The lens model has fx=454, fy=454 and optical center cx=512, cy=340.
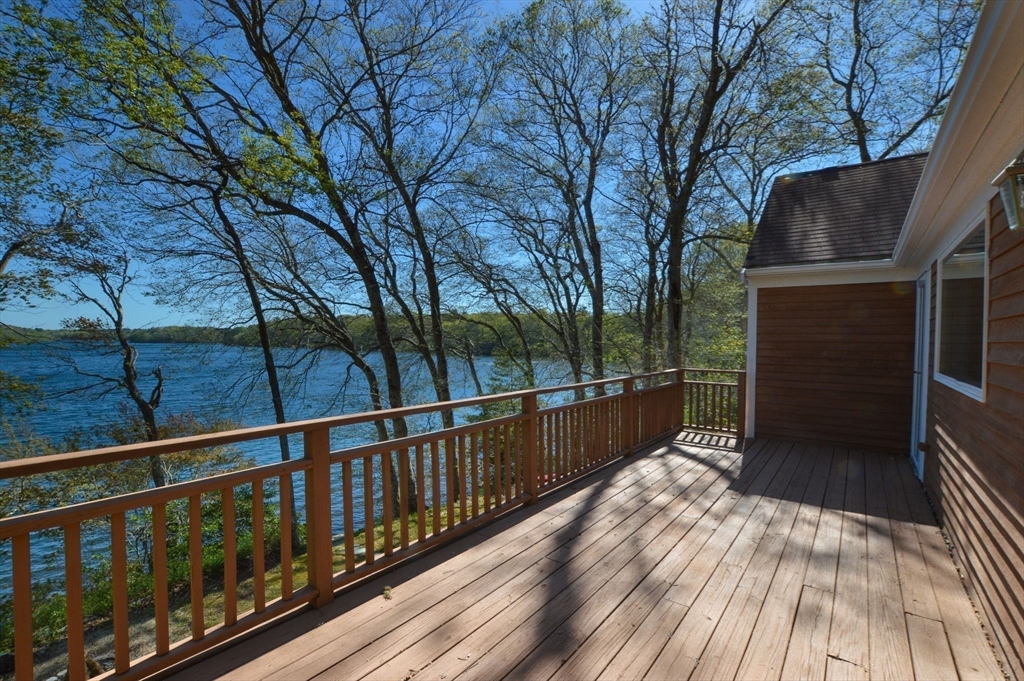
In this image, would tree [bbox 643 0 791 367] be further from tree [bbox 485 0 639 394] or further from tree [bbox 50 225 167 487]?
tree [bbox 50 225 167 487]

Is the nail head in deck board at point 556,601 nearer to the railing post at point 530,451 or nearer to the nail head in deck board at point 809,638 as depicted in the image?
the railing post at point 530,451

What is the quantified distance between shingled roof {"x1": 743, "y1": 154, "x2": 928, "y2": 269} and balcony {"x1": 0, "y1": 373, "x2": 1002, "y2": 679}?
10.0ft

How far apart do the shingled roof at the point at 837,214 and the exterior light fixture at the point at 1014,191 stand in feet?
13.5

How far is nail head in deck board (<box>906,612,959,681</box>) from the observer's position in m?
1.74

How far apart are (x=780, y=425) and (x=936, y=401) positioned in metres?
2.17

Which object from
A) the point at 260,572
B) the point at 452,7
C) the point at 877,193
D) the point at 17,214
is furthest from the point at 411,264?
the point at 260,572

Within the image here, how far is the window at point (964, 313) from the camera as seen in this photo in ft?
8.38

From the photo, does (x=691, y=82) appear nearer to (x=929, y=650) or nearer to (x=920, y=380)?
(x=920, y=380)

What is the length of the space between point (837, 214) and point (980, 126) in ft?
16.9

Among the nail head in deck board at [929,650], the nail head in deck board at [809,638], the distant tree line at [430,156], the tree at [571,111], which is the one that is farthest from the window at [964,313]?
the tree at [571,111]

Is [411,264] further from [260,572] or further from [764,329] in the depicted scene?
[260,572]

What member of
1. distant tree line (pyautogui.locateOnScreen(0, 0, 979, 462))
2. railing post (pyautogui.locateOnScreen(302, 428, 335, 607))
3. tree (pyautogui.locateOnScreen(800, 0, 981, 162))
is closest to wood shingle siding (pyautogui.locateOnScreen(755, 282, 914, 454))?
distant tree line (pyautogui.locateOnScreen(0, 0, 979, 462))

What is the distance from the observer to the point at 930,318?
399 centimetres

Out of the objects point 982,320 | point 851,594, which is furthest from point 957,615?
point 982,320
